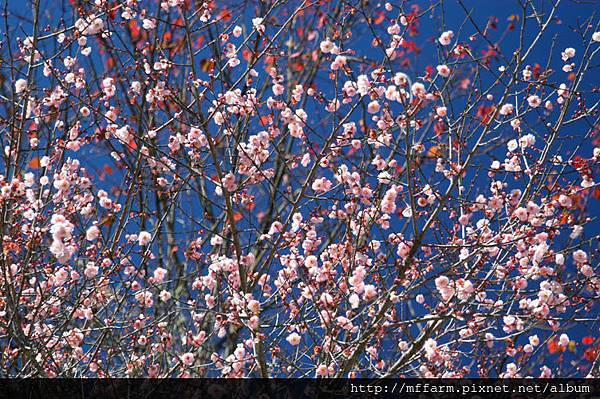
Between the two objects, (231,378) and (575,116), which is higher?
(575,116)

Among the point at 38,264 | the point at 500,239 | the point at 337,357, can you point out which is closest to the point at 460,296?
the point at 500,239

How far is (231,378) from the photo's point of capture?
4.44 metres

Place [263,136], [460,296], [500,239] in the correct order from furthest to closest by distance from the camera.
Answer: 1. [263,136]
2. [500,239]
3. [460,296]

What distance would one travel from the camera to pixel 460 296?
14.1ft

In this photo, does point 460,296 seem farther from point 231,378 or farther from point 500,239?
point 231,378

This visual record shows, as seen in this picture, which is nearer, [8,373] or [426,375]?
[8,373]

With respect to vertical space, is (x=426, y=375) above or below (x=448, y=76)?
below

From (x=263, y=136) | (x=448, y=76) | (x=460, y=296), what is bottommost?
(x=460, y=296)

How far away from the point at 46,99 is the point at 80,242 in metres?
1.12

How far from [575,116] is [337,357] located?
8.30 feet

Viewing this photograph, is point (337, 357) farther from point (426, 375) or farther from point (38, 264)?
point (38, 264)

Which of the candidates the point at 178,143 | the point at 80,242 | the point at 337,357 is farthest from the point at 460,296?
the point at 80,242

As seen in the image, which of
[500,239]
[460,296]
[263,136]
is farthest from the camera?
[263,136]

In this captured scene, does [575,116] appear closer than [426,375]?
No
